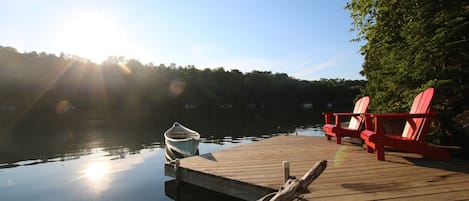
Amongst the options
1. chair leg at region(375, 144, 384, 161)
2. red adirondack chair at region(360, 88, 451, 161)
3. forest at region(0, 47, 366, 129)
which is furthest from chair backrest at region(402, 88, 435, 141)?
forest at region(0, 47, 366, 129)

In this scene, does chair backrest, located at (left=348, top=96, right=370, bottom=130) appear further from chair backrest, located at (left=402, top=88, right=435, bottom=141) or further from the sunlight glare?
the sunlight glare

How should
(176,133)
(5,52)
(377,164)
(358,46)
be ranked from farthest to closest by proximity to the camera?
1. (5,52)
2. (176,133)
3. (358,46)
4. (377,164)

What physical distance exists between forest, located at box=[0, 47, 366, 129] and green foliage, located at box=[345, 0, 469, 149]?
36530mm

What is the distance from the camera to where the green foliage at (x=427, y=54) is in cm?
Answer: 443

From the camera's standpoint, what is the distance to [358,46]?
24.7 feet

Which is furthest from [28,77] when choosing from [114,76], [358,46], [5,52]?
[358,46]

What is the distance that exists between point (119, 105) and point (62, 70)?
13.8 metres

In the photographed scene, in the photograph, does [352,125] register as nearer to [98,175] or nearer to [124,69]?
[98,175]

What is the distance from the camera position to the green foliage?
443 cm

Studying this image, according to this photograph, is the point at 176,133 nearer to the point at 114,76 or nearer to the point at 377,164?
the point at 377,164

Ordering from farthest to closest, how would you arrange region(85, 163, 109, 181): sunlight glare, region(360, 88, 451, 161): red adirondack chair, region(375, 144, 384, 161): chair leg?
region(85, 163, 109, 181): sunlight glare → region(375, 144, 384, 161): chair leg → region(360, 88, 451, 161): red adirondack chair

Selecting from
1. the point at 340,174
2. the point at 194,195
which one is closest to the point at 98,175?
the point at 194,195

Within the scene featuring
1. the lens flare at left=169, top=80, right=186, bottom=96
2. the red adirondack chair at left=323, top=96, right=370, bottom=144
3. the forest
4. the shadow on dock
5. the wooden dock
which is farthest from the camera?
the lens flare at left=169, top=80, right=186, bottom=96

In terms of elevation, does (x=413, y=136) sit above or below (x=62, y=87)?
below
